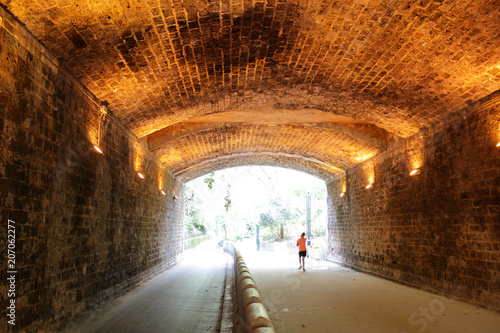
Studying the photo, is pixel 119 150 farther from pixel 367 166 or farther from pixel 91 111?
pixel 367 166

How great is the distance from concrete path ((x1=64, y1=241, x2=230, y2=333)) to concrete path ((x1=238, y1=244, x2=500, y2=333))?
1.13m

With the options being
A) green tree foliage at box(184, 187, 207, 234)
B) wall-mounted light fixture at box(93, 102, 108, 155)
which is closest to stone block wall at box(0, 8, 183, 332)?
wall-mounted light fixture at box(93, 102, 108, 155)

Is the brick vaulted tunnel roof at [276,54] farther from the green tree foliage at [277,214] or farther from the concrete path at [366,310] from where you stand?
the green tree foliage at [277,214]

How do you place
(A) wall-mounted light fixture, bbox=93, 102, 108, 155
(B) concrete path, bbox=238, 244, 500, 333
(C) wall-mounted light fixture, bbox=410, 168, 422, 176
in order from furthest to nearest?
1. (C) wall-mounted light fixture, bbox=410, 168, 422, 176
2. (A) wall-mounted light fixture, bbox=93, 102, 108, 155
3. (B) concrete path, bbox=238, 244, 500, 333

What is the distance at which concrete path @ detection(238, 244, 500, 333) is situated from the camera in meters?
5.24

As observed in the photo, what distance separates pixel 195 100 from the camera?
811 cm

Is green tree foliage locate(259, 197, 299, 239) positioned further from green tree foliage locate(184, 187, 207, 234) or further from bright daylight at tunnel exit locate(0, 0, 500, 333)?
bright daylight at tunnel exit locate(0, 0, 500, 333)

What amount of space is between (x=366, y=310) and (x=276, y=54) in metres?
4.74

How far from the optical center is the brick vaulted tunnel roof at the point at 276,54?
4844mm

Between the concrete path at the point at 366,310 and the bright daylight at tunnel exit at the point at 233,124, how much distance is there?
53mm

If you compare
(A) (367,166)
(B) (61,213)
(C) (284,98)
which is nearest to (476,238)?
(C) (284,98)

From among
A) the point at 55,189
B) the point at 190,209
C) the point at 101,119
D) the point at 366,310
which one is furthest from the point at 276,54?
the point at 190,209

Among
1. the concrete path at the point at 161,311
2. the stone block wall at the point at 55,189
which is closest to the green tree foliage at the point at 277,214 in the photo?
the concrete path at the point at 161,311

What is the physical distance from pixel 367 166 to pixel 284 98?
16.8ft
